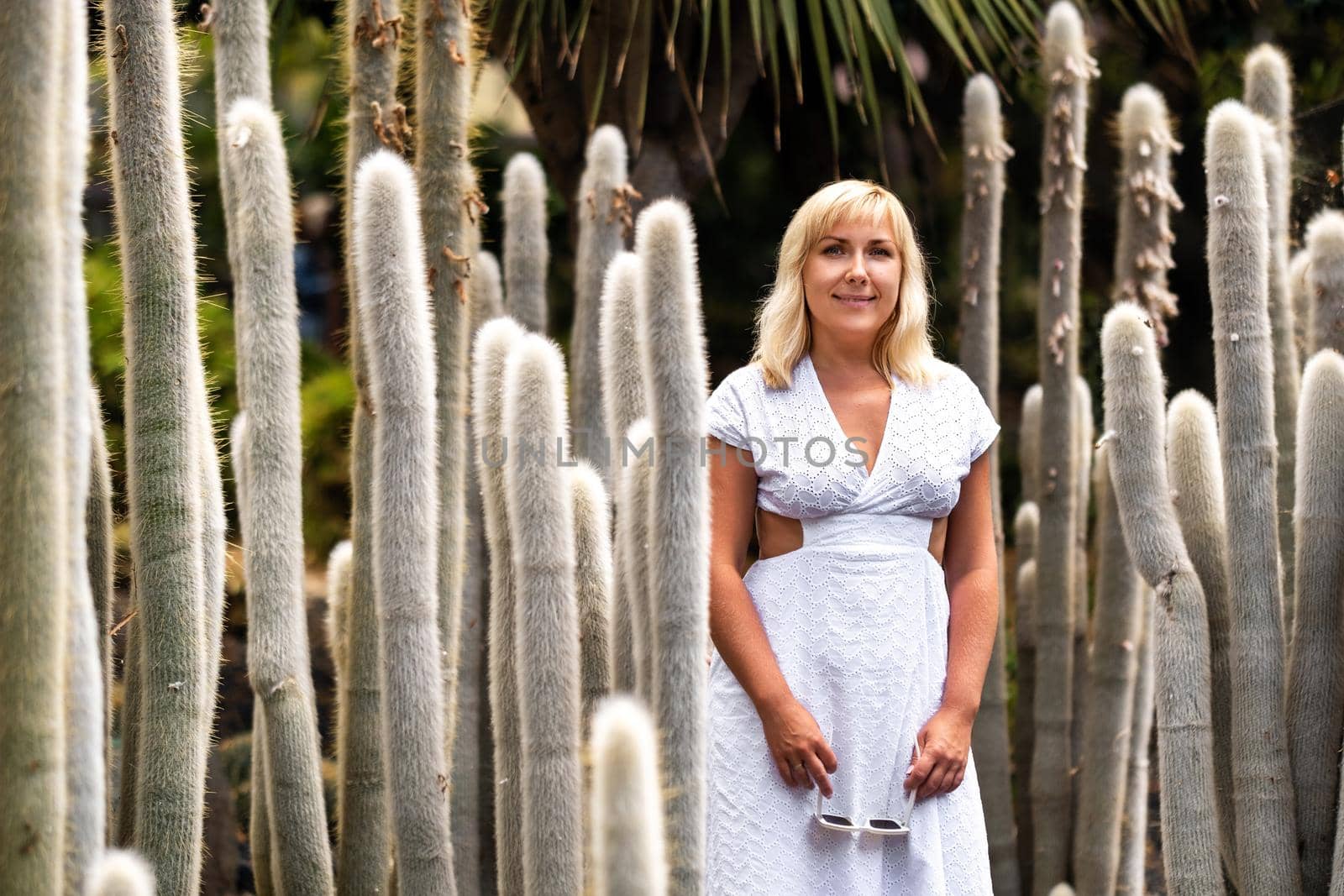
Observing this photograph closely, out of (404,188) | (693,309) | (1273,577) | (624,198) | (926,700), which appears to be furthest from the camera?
(624,198)

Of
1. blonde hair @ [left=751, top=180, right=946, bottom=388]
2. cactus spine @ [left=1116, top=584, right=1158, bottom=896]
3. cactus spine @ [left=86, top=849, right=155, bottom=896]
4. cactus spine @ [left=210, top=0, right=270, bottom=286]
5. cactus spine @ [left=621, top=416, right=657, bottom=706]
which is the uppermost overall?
cactus spine @ [left=210, top=0, right=270, bottom=286]

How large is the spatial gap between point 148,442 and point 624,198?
5.24 ft

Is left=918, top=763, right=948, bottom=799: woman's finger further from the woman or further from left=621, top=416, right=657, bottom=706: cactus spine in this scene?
left=621, top=416, right=657, bottom=706: cactus spine

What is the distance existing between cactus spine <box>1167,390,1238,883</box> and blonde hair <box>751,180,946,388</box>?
31.7 inches

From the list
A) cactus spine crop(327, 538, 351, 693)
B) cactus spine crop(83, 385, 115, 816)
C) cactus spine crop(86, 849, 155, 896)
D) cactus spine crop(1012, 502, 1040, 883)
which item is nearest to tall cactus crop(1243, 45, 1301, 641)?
cactus spine crop(1012, 502, 1040, 883)

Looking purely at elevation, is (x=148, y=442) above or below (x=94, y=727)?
above

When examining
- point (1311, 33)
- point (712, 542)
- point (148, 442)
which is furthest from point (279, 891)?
point (1311, 33)

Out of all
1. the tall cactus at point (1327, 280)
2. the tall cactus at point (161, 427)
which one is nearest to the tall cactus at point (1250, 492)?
the tall cactus at point (1327, 280)

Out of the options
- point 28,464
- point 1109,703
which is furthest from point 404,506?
point 1109,703

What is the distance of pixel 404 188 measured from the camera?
259 cm

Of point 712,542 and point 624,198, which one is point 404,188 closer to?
point 712,542

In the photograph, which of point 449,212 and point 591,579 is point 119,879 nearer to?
point 591,579

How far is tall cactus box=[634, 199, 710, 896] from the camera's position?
7.13ft

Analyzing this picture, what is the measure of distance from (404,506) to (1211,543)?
63.9 inches
